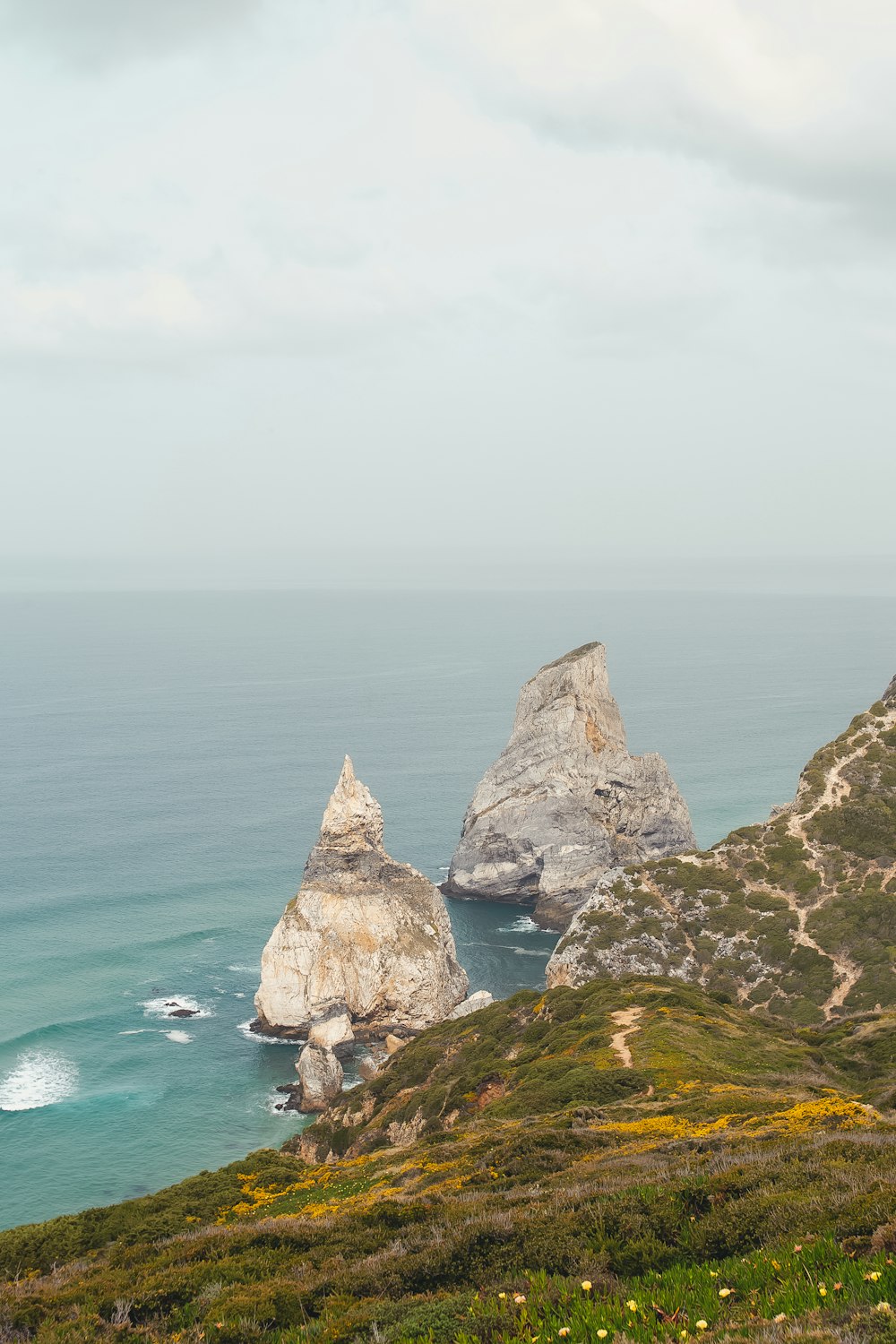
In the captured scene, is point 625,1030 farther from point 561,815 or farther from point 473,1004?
point 561,815

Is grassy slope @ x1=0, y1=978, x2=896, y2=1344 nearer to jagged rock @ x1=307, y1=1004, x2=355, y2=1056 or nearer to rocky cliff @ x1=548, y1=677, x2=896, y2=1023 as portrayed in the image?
→ rocky cliff @ x1=548, y1=677, x2=896, y2=1023

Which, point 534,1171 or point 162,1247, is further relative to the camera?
point 534,1171

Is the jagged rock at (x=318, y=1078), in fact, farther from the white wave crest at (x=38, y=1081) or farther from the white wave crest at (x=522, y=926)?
the white wave crest at (x=522, y=926)

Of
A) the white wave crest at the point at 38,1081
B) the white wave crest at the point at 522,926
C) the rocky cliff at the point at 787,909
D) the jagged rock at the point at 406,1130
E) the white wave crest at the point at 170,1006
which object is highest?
the rocky cliff at the point at 787,909

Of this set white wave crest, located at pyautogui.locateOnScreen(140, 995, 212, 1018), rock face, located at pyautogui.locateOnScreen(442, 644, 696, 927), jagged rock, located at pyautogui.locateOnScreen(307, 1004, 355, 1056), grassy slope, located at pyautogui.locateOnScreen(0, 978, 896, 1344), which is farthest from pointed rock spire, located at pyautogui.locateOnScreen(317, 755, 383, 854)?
grassy slope, located at pyautogui.locateOnScreen(0, 978, 896, 1344)

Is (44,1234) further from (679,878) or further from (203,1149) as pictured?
(679,878)

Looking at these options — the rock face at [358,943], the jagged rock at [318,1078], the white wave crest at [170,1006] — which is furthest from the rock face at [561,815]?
the jagged rock at [318,1078]

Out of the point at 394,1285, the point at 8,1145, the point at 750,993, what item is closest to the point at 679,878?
the point at 750,993
